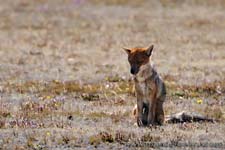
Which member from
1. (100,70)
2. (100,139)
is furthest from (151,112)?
(100,70)

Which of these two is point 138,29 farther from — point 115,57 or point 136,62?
point 136,62

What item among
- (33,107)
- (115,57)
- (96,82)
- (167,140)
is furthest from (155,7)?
(167,140)

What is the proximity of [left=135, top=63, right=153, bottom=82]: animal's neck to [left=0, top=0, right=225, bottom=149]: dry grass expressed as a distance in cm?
75

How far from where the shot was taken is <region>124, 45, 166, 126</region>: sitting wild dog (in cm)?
1359

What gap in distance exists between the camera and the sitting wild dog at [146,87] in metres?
13.6

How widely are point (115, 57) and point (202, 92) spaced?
7.38m

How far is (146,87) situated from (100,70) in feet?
27.3

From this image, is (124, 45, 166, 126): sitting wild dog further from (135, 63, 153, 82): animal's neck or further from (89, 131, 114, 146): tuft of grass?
(89, 131, 114, 146): tuft of grass

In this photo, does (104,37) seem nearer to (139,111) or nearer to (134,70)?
(139,111)

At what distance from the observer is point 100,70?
2189 cm

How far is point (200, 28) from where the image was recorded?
A: 1280 inches

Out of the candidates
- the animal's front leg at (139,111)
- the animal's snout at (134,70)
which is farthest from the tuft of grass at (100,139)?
the animal's snout at (134,70)

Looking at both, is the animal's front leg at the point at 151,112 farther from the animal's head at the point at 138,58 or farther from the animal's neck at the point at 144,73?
the animal's head at the point at 138,58

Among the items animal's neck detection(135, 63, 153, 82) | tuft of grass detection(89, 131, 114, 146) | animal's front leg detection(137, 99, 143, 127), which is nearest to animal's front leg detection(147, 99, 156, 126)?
animal's front leg detection(137, 99, 143, 127)
